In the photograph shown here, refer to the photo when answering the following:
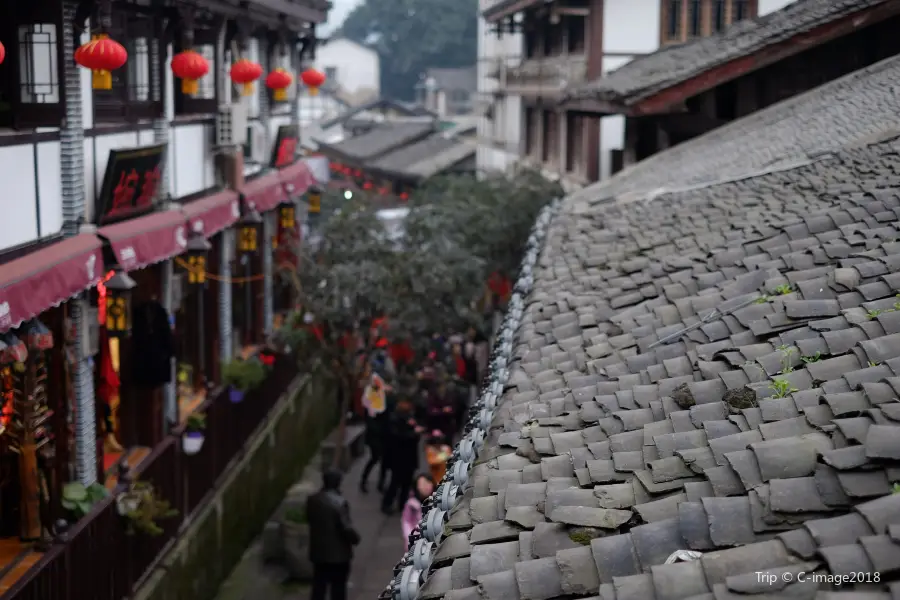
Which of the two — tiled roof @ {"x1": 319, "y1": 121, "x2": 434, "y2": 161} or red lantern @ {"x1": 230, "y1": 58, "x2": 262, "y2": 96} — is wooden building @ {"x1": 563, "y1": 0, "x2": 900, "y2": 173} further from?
tiled roof @ {"x1": 319, "y1": 121, "x2": 434, "y2": 161}

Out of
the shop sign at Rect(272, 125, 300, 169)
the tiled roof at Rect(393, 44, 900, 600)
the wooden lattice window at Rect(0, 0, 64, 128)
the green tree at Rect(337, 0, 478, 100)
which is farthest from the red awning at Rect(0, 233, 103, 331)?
the green tree at Rect(337, 0, 478, 100)

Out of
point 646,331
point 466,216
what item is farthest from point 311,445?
point 646,331

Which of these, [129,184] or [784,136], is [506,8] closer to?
[129,184]

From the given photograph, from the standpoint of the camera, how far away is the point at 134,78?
14.6 metres

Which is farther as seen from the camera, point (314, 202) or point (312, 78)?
point (314, 202)

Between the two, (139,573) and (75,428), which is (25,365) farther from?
(139,573)

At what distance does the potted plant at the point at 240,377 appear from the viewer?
60.8 ft

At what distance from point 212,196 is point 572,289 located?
9.59m

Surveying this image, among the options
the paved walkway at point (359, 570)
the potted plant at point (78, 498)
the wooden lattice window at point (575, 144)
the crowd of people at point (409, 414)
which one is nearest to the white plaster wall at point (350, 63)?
the wooden lattice window at point (575, 144)

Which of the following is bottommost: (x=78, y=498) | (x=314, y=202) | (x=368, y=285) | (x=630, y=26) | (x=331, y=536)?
(x=331, y=536)

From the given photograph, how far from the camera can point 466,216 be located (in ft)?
76.0

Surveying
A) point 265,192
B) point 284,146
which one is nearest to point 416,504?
point 265,192

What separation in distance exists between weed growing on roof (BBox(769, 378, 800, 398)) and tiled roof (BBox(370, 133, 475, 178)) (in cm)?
3681

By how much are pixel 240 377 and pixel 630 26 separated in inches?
524
